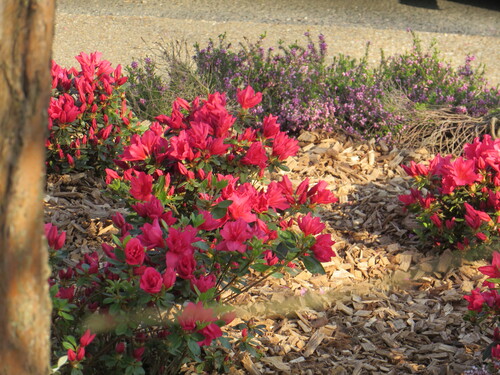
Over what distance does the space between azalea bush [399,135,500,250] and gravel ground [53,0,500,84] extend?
3.47m

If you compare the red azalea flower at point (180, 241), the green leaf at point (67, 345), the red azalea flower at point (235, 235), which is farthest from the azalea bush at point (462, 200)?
the green leaf at point (67, 345)

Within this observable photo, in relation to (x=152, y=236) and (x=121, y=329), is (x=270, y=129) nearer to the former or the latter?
(x=152, y=236)

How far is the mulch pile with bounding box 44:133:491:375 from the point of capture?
3.09m

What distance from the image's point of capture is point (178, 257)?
2.25 m

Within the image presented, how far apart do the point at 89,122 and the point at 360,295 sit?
1.81 m

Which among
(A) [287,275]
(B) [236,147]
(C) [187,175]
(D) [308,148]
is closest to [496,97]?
(D) [308,148]

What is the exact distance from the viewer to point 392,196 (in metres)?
4.44

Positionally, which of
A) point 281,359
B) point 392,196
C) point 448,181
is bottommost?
point 281,359

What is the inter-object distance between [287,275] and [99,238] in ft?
3.28

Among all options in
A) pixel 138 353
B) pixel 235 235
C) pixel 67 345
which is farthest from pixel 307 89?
pixel 67 345

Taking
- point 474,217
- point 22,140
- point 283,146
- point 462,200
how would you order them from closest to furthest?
point 22,140 < point 283,146 < point 474,217 < point 462,200

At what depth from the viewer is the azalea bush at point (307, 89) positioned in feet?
17.1

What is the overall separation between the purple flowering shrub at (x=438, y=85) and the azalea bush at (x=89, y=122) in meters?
2.36

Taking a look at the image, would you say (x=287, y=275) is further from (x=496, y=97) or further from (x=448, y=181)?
(x=496, y=97)
